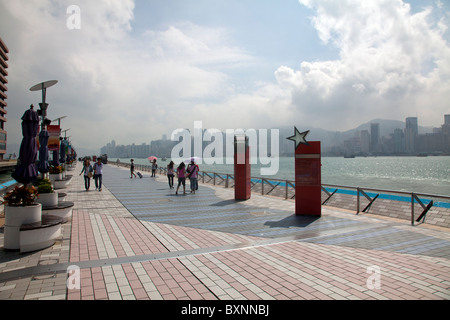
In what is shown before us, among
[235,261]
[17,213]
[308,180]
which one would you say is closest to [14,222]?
[17,213]

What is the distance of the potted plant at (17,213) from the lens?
18.1 feet

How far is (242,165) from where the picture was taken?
41.2ft

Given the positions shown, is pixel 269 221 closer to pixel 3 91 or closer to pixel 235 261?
pixel 235 261

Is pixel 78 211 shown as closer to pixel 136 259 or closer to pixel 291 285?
pixel 136 259

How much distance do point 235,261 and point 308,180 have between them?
16.7 ft

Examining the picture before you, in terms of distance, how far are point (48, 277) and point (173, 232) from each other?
3065 millimetres

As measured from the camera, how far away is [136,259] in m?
5.06

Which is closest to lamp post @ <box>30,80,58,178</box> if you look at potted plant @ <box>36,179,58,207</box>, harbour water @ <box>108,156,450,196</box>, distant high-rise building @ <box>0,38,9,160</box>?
potted plant @ <box>36,179,58,207</box>

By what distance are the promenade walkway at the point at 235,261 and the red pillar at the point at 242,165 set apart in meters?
3.91

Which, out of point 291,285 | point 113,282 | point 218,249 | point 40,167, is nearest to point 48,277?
point 113,282

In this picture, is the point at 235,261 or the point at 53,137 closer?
the point at 235,261

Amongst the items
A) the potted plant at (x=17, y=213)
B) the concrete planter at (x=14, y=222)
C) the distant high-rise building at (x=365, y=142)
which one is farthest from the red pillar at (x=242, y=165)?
the distant high-rise building at (x=365, y=142)

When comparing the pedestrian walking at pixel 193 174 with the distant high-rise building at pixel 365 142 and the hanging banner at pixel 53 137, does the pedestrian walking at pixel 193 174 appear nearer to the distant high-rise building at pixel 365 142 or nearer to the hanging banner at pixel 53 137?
the hanging banner at pixel 53 137

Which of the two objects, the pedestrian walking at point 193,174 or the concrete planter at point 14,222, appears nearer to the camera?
the concrete planter at point 14,222
